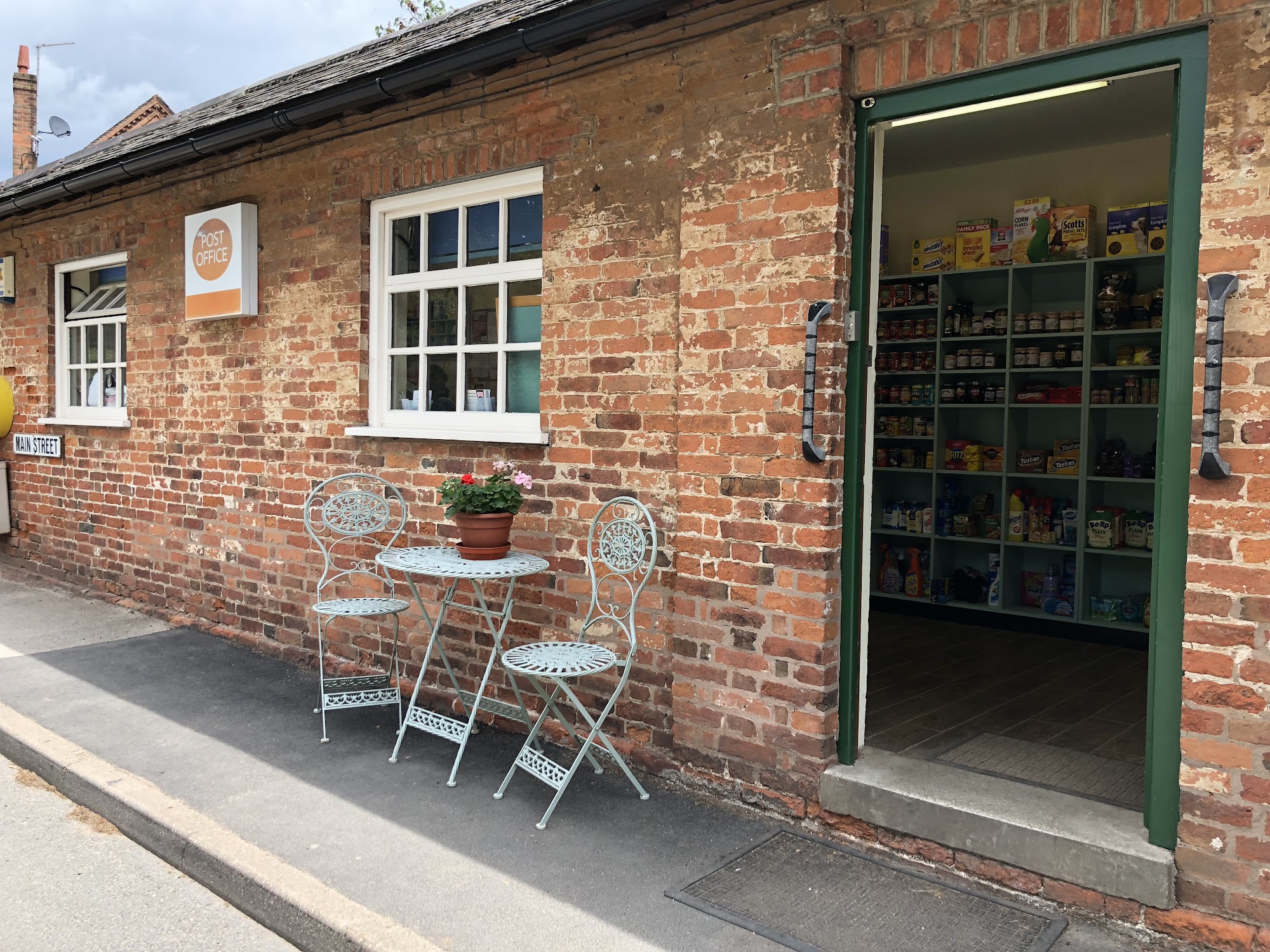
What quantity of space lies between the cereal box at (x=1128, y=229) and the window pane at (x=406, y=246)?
14.7 feet

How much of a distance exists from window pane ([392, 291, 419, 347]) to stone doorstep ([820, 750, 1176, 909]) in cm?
336

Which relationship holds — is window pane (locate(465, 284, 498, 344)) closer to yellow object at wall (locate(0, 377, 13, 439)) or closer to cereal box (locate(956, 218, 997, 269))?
cereal box (locate(956, 218, 997, 269))

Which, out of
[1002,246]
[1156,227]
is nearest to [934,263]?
[1002,246]

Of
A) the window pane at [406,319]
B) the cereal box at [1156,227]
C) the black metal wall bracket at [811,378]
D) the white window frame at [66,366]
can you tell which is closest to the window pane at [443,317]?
the window pane at [406,319]

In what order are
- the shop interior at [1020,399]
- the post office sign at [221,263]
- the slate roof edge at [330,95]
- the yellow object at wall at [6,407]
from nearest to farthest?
the slate roof edge at [330,95] < the shop interior at [1020,399] < the post office sign at [221,263] < the yellow object at wall at [6,407]

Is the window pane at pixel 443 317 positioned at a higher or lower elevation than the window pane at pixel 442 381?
higher

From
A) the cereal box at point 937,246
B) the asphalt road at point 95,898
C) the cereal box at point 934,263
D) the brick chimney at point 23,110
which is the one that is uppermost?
the brick chimney at point 23,110

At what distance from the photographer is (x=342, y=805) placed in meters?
4.09

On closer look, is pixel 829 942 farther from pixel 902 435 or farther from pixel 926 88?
pixel 902 435

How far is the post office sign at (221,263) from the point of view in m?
6.37

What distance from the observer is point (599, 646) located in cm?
433

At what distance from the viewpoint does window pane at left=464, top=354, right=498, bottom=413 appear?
5.27 meters

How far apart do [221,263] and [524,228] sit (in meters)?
2.56

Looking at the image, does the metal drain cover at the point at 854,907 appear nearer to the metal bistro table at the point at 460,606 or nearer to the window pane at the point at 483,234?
the metal bistro table at the point at 460,606
